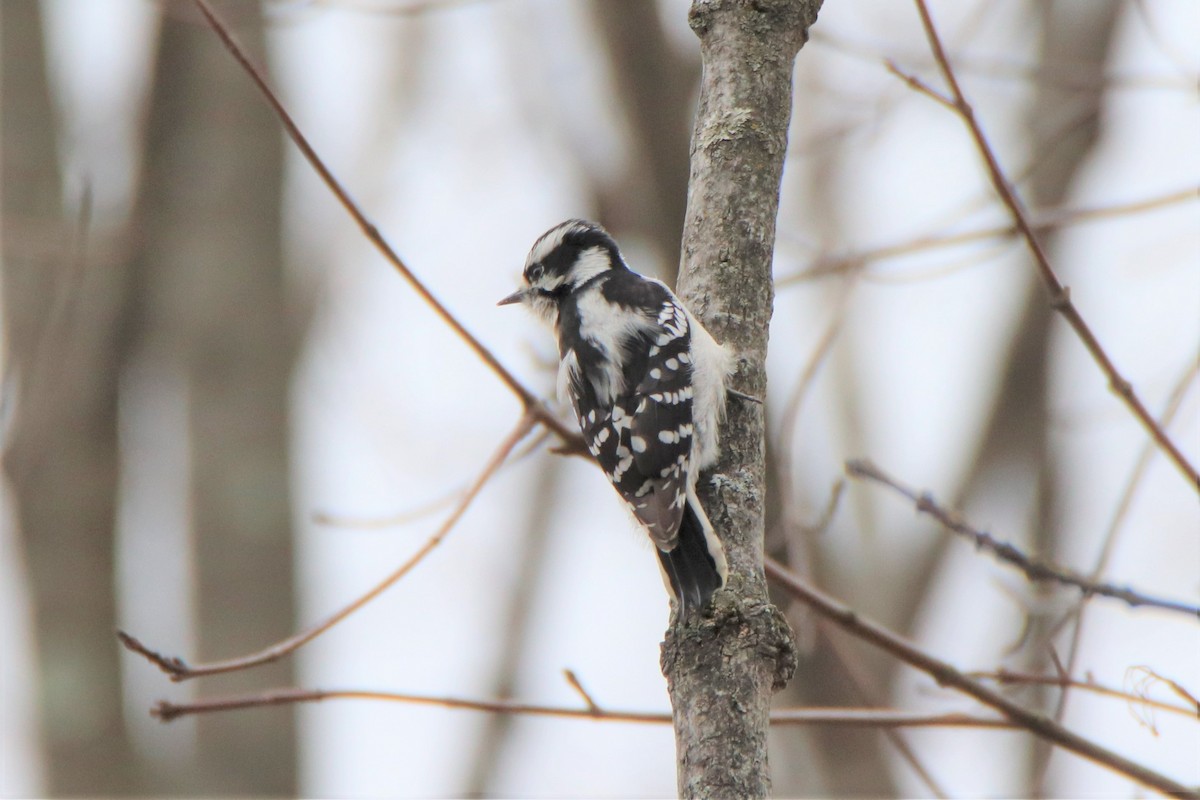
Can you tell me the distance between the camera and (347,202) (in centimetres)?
274

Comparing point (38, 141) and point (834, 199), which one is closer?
point (38, 141)

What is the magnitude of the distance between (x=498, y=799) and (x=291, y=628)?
2.43 metres

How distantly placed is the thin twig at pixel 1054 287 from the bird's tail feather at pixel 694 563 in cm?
81

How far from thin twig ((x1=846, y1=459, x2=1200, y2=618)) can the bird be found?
1.43ft

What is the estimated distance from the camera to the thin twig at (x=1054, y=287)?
2.37 meters

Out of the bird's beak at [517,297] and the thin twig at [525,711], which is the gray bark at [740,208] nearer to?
the thin twig at [525,711]

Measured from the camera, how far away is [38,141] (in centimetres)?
830

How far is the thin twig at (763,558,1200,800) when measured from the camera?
7.52 feet

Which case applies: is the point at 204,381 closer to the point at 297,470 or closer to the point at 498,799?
the point at 297,470

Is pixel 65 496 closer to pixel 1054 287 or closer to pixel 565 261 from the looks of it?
pixel 565 261

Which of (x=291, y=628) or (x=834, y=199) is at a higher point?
(x=834, y=199)

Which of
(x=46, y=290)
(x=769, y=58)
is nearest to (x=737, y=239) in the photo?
(x=769, y=58)

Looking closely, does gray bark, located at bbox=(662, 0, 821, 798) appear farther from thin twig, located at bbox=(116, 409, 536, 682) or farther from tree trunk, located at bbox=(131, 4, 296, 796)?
tree trunk, located at bbox=(131, 4, 296, 796)

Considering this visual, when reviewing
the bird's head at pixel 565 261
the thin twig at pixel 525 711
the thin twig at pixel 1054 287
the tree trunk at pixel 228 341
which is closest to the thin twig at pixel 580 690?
the thin twig at pixel 525 711
